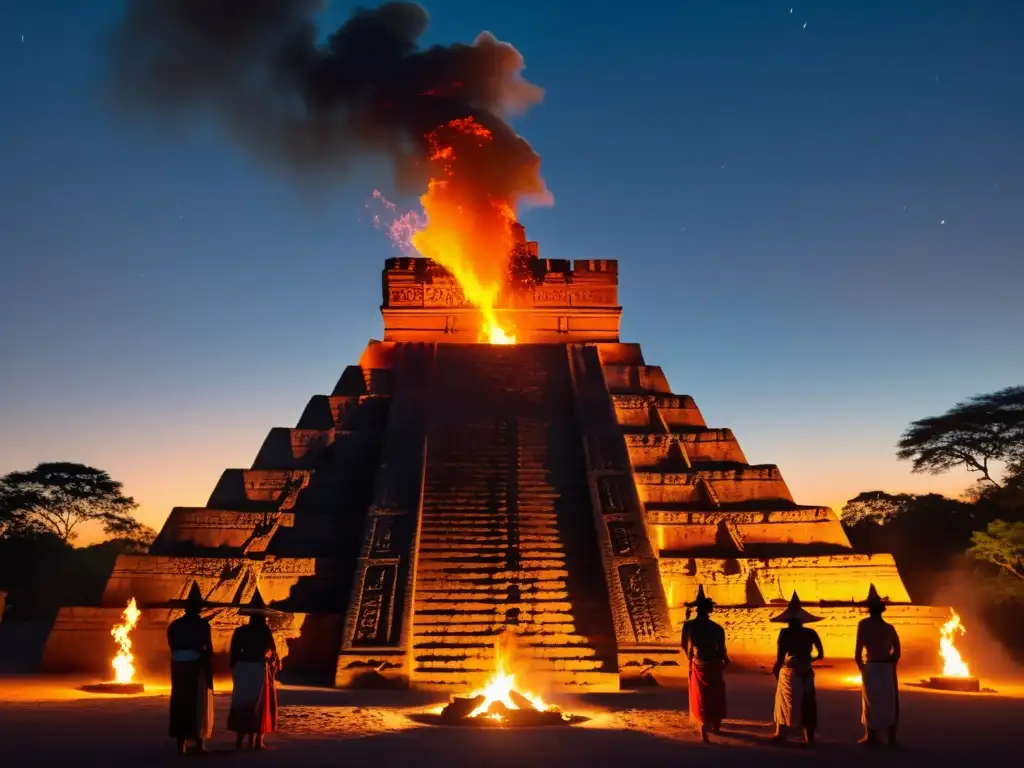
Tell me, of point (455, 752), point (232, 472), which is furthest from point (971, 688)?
point (232, 472)

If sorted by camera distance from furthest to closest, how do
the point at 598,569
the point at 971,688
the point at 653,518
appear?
the point at 653,518
the point at 598,569
the point at 971,688

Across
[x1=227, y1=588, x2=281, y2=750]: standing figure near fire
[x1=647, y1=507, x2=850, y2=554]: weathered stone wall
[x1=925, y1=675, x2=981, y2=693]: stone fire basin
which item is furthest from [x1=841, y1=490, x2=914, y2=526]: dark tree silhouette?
[x1=227, y1=588, x2=281, y2=750]: standing figure near fire

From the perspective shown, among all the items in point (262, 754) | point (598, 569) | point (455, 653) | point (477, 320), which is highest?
→ point (477, 320)

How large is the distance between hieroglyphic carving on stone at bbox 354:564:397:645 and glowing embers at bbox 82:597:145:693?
2556mm

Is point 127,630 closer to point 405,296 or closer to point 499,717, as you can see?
point 499,717

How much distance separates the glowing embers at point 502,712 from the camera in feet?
25.6

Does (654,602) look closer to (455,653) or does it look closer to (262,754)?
(455,653)

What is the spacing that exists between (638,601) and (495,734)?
15.3 feet

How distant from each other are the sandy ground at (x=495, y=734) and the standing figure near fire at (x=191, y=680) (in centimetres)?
18

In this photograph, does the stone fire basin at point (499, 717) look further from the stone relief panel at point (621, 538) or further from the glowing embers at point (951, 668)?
the glowing embers at point (951, 668)

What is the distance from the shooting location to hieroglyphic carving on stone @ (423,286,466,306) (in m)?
22.4

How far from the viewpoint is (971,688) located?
10.5 metres

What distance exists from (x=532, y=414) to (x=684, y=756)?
434 inches

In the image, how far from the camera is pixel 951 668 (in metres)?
11.7
